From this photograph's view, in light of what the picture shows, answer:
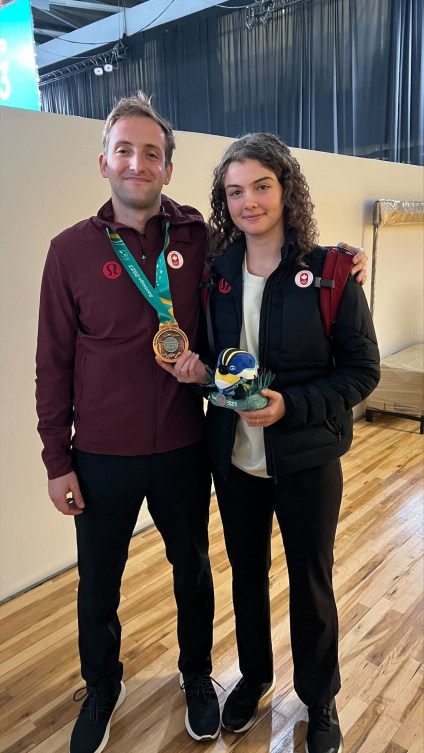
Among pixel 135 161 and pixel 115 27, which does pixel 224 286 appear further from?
pixel 115 27

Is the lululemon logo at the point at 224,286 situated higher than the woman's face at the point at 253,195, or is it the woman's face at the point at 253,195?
the woman's face at the point at 253,195

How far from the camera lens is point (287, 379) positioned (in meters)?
1.33

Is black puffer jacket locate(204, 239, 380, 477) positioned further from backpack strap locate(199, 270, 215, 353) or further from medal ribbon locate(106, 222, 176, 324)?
medal ribbon locate(106, 222, 176, 324)

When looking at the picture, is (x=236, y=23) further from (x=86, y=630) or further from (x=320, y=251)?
(x=86, y=630)

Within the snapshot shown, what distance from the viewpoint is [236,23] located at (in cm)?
694

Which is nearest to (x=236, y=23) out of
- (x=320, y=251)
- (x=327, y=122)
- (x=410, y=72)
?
(x=327, y=122)

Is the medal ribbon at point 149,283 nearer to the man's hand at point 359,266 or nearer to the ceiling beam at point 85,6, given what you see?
the man's hand at point 359,266

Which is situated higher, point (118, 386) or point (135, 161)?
point (135, 161)

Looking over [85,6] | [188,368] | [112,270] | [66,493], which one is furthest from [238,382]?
[85,6]

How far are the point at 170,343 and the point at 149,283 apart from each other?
0.58 feet

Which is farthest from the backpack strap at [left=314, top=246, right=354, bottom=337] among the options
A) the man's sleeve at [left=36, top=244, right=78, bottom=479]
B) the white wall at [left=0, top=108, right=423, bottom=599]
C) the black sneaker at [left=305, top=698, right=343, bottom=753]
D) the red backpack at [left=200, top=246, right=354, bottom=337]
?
the white wall at [left=0, top=108, right=423, bottom=599]

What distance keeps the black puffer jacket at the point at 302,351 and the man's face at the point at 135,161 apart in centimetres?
25

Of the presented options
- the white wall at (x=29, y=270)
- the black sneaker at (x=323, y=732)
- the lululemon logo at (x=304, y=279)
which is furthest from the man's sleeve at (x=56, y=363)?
the black sneaker at (x=323, y=732)

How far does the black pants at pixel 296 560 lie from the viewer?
1.39m
